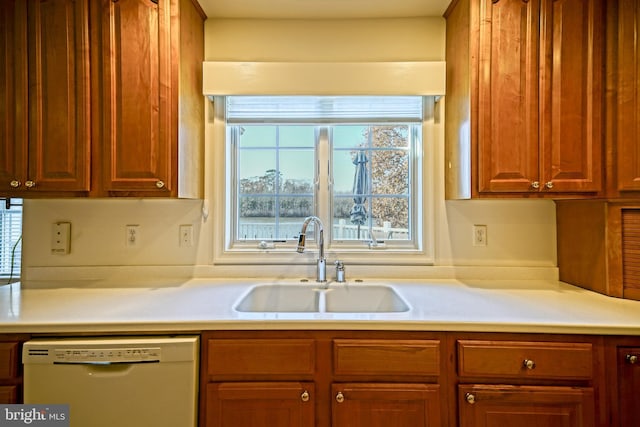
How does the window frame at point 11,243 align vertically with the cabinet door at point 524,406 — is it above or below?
above

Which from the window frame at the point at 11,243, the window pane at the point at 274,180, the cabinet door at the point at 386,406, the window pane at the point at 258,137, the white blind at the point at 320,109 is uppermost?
the white blind at the point at 320,109

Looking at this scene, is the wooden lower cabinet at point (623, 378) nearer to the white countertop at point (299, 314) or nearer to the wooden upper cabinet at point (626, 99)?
the white countertop at point (299, 314)

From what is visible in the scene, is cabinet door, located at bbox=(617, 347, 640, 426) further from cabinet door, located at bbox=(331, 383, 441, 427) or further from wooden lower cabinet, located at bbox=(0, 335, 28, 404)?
wooden lower cabinet, located at bbox=(0, 335, 28, 404)

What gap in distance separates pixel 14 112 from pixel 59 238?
2.14 feet

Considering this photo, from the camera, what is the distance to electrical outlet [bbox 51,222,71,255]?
1.74 m

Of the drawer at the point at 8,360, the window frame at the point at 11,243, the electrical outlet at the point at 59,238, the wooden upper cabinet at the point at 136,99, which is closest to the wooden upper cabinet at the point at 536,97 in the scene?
the wooden upper cabinet at the point at 136,99

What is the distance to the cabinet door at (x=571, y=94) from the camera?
1.43m

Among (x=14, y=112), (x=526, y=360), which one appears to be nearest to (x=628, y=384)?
(x=526, y=360)

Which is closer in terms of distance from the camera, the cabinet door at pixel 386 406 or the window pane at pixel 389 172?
the cabinet door at pixel 386 406

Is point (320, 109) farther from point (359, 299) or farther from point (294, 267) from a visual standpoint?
point (359, 299)

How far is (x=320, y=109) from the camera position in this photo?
6.18 ft

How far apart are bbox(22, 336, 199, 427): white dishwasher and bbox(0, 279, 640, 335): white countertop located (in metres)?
0.06

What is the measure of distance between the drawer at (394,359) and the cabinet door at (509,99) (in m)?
0.75

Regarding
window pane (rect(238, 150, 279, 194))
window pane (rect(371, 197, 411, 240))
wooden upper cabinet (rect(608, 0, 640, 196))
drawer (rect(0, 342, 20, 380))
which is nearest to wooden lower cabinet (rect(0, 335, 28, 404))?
drawer (rect(0, 342, 20, 380))
